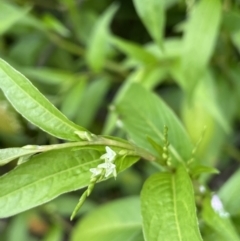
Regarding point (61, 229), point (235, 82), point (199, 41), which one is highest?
point (199, 41)

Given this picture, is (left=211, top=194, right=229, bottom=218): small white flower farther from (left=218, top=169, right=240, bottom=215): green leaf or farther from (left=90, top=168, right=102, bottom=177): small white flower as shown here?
(left=90, top=168, right=102, bottom=177): small white flower

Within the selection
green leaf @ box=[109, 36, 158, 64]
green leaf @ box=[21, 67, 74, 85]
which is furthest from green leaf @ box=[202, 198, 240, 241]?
green leaf @ box=[21, 67, 74, 85]

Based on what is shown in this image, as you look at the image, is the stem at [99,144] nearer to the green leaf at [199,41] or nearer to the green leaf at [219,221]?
the green leaf at [219,221]

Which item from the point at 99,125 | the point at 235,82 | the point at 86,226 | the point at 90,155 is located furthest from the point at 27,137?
the point at 90,155

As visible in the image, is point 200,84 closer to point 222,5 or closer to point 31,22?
point 222,5

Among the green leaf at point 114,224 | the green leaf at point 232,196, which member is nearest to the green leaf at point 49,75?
the green leaf at point 114,224

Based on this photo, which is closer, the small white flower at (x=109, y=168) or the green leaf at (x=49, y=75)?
the small white flower at (x=109, y=168)

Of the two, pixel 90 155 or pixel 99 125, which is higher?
pixel 90 155
